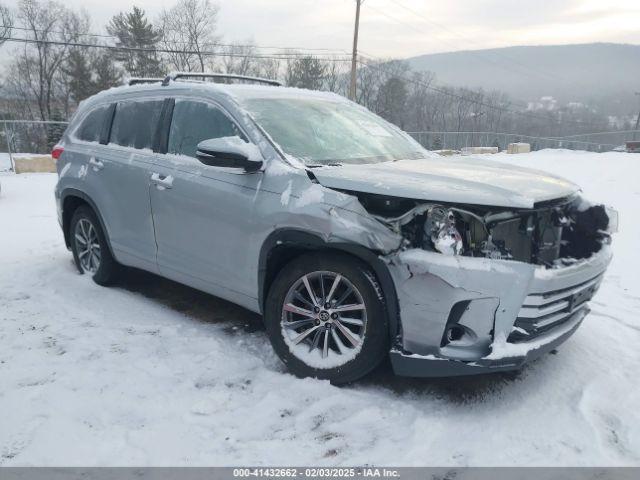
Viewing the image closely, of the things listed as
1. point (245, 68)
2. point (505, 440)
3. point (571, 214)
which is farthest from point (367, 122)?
point (245, 68)

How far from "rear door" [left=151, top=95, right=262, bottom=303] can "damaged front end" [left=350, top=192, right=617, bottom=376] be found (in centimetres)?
100

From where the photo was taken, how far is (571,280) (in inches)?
112

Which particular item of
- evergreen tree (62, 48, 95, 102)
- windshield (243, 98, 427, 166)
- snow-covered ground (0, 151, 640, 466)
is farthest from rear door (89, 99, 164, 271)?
evergreen tree (62, 48, 95, 102)

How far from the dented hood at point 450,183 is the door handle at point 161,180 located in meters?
1.34

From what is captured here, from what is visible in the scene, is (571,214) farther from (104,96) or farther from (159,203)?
(104,96)

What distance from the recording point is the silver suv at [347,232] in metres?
2.70

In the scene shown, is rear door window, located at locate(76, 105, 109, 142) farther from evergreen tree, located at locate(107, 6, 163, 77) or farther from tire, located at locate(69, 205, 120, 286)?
evergreen tree, located at locate(107, 6, 163, 77)

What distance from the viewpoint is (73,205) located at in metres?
5.22

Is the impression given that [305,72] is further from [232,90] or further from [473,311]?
[473,311]

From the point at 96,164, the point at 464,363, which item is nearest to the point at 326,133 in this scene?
the point at 464,363

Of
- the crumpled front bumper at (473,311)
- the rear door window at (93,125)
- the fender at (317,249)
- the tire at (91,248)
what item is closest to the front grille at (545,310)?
the crumpled front bumper at (473,311)

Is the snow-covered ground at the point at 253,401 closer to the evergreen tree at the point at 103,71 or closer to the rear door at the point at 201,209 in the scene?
the rear door at the point at 201,209

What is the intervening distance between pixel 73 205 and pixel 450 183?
158 inches

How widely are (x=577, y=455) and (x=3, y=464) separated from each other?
2.79 m
